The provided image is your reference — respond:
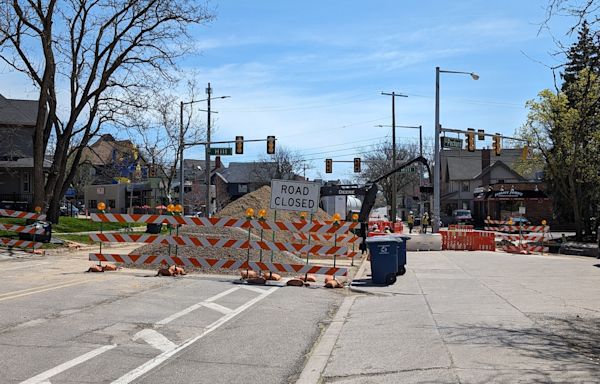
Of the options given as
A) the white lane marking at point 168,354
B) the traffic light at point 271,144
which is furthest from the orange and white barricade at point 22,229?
the traffic light at point 271,144

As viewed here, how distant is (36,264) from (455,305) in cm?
1244

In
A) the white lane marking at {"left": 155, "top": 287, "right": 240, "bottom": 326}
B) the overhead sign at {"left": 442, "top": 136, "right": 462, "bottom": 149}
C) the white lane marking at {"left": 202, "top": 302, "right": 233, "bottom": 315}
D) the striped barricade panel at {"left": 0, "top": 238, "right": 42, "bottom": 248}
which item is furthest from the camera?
the overhead sign at {"left": 442, "top": 136, "right": 462, "bottom": 149}

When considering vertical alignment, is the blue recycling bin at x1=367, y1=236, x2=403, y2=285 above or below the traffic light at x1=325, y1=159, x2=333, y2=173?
below

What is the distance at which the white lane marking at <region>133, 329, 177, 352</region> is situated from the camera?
317 inches

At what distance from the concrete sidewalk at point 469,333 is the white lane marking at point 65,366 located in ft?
8.57

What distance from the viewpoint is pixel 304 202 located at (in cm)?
1617

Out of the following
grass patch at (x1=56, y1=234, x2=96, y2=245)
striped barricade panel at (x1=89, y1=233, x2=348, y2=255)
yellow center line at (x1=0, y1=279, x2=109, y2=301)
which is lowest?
yellow center line at (x1=0, y1=279, x2=109, y2=301)

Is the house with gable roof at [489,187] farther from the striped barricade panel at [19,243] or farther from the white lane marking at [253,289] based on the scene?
the white lane marking at [253,289]

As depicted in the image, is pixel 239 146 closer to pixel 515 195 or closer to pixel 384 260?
pixel 384 260

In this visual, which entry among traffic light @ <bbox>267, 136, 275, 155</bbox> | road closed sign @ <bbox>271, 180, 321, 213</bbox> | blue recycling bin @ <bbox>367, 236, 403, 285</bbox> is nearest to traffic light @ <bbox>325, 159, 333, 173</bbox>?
traffic light @ <bbox>267, 136, 275, 155</bbox>

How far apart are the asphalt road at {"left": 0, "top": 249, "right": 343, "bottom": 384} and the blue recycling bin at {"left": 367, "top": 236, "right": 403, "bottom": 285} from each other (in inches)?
65.6

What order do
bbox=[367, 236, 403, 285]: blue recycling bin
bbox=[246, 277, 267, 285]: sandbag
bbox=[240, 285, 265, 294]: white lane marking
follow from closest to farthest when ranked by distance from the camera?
bbox=[240, 285, 265, 294]: white lane marking, bbox=[246, 277, 267, 285]: sandbag, bbox=[367, 236, 403, 285]: blue recycling bin

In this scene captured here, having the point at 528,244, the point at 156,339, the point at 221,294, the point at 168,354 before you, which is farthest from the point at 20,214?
the point at 528,244

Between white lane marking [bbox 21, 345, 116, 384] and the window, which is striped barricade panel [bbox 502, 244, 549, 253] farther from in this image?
the window
